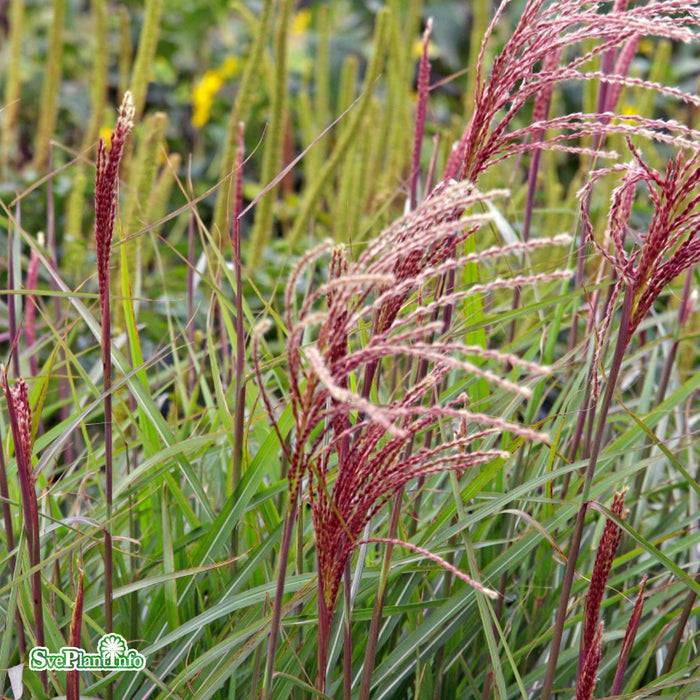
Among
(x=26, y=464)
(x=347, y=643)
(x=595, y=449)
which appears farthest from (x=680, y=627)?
(x=26, y=464)

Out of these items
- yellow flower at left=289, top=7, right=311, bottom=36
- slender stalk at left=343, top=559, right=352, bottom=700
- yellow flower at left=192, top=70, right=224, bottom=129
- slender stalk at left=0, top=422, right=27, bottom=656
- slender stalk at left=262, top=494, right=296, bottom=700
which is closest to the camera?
slender stalk at left=262, top=494, right=296, bottom=700

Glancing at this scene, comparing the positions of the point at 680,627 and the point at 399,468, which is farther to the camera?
the point at 680,627

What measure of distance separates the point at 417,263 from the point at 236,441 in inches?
15.2

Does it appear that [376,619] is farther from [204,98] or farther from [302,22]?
[302,22]

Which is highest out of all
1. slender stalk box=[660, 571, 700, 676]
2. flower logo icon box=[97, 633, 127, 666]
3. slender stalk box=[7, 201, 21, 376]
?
slender stalk box=[7, 201, 21, 376]

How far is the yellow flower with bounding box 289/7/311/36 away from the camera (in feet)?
19.5

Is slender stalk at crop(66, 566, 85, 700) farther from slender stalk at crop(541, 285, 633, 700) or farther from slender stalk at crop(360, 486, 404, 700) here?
slender stalk at crop(541, 285, 633, 700)

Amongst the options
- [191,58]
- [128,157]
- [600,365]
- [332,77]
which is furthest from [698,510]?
[191,58]

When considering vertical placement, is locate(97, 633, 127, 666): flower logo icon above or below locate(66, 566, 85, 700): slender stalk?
below

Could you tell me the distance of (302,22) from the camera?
6000 mm

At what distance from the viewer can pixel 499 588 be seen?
49.9 inches

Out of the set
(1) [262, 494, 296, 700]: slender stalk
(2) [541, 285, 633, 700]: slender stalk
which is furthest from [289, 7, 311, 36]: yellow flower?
(1) [262, 494, 296, 700]: slender stalk

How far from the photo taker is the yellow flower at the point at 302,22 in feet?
19.5

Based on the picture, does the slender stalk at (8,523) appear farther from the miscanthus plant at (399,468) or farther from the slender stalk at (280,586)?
the slender stalk at (280,586)
